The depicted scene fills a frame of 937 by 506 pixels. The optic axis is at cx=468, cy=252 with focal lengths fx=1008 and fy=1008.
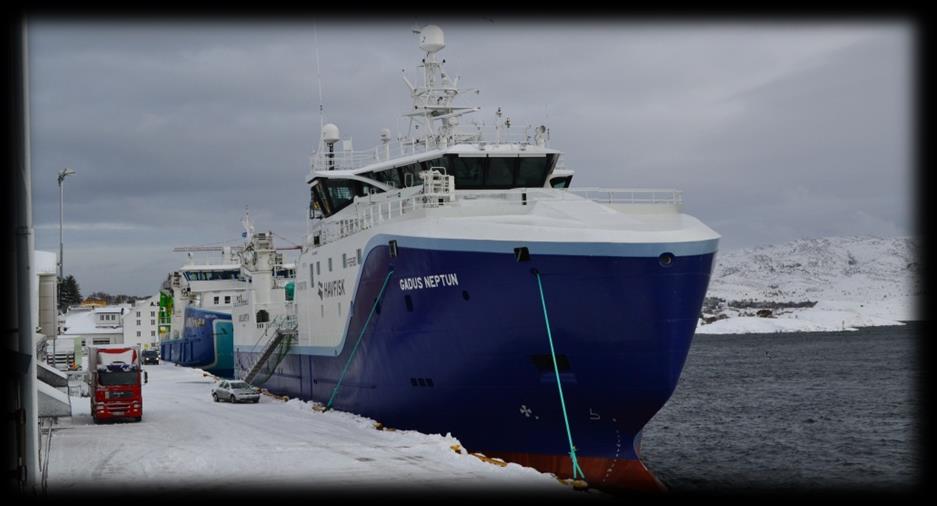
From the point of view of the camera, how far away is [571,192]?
26859 mm

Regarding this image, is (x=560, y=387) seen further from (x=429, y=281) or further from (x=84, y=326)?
(x=84, y=326)

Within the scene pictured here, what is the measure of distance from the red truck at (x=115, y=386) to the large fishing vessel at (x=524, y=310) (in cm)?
730

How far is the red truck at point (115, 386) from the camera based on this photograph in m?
31.4

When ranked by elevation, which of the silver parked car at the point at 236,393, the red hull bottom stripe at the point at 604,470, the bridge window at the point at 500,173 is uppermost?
the bridge window at the point at 500,173

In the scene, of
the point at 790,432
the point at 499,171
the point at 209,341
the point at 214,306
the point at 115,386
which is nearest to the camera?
the point at 499,171

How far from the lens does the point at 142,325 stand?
125 meters

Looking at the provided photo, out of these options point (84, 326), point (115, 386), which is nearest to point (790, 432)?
point (115, 386)

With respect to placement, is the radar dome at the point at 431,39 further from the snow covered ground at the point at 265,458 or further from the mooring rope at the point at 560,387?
the mooring rope at the point at 560,387

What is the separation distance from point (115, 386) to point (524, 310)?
15.4m

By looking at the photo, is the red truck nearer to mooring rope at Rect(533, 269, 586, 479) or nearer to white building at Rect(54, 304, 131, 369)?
mooring rope at Rect(533, 269, 586, 479)

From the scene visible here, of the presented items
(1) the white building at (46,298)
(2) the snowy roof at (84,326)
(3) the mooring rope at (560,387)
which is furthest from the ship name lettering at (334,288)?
(2) the snowy roof at (84,326)

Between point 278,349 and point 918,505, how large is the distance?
2537cm

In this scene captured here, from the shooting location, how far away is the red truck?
3138 cm

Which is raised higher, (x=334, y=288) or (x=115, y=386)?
(x=334, y=288)
